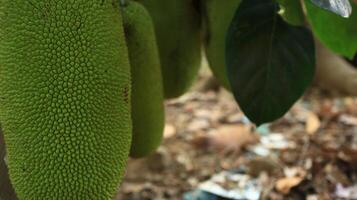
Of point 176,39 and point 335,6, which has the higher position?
point 335,6

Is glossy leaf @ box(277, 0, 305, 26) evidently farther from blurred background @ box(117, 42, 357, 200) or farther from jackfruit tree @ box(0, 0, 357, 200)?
blurred background @ box(117, 42, 357, 200)

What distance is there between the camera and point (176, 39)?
1274 millimetres

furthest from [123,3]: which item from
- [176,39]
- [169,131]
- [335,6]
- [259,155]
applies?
[169,131]

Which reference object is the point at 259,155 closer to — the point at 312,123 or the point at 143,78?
the point at 312,123

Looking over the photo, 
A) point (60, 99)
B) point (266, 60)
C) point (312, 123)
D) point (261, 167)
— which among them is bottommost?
point (312, 123)

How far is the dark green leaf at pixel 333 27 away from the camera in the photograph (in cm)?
115

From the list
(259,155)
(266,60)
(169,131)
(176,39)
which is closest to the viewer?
(266,60)

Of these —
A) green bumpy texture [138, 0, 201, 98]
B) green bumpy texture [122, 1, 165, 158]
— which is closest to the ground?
green bumpy texture [138, 0, 201, 98]

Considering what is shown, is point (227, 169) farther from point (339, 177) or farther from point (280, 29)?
point (280, 29)

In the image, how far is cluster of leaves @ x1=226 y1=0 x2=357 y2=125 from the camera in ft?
3.69

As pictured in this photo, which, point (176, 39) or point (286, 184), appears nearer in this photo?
point (176, 39)

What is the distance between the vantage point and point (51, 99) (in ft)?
2.71

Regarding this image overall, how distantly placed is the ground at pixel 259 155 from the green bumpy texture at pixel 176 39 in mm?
390

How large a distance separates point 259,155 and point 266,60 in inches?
29.9
